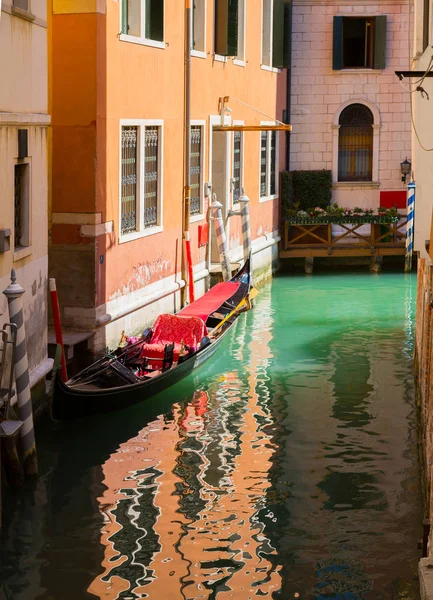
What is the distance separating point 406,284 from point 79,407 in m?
11.5

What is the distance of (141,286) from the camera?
14281 millimetres

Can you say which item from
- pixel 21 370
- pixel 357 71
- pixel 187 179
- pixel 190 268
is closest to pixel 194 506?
pixel 21 370

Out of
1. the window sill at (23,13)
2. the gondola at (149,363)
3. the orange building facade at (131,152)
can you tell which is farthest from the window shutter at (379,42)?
the window sill at (23,13)

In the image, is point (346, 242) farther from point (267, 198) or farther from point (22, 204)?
point (22, 204)

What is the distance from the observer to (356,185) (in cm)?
2408

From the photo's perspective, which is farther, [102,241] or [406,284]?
[406,284]

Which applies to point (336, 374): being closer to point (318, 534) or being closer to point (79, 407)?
point (79, 407)

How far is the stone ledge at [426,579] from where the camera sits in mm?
5781

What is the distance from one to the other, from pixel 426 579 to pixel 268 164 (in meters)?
16.8

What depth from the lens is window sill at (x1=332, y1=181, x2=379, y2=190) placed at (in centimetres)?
2405

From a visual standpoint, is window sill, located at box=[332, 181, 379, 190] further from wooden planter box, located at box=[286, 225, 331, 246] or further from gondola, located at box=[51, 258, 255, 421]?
gondola, located at box=[51, 258, 255, 421]

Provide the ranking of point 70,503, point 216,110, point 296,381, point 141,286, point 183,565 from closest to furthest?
point 183,565
point 70,503
point 296,381
point 141,286
point 216,110

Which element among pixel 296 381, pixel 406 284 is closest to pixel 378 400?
pixel 296 381

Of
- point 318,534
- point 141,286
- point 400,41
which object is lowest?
point 318,534
